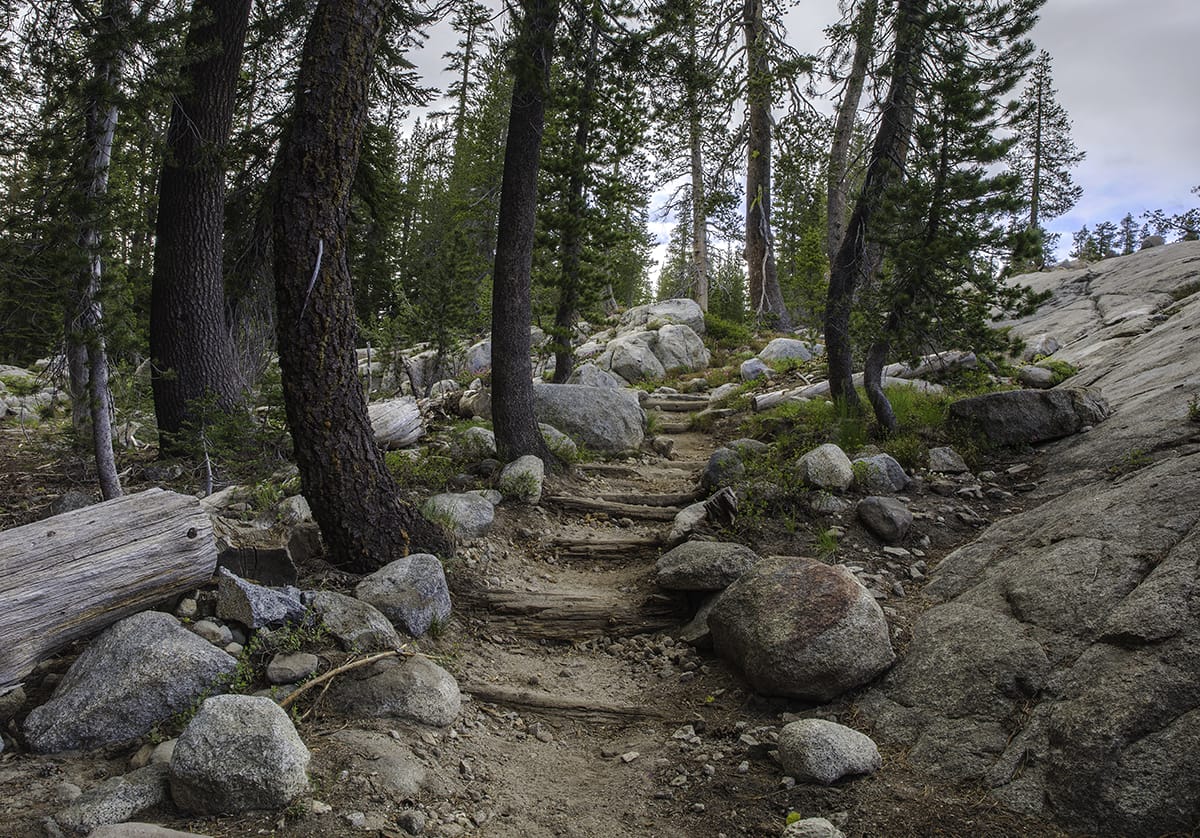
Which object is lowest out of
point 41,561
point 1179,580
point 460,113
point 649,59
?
point 1179,580

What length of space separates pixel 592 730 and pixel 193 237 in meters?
8.22

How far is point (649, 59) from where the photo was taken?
8.35 m

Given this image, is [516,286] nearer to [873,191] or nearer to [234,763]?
[873,191]

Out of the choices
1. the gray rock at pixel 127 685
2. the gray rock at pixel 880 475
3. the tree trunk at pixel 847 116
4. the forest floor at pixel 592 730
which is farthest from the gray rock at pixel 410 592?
the tree trunk at pixel 847 116

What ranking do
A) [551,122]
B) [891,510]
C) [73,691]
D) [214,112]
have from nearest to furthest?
[73,691] < [891,510] < [214,112] < [551,122]

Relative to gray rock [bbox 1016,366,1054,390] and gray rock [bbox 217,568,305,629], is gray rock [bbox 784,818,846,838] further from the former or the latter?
gray rock [bbox 1016,366,1054,390]

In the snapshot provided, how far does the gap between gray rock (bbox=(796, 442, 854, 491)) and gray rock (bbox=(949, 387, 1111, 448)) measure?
171 centimetres

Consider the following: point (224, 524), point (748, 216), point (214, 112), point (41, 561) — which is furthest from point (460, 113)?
point (748, 216)

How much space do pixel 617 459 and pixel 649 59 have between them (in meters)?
5.45

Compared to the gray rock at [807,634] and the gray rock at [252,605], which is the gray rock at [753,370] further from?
the gray rock at [252,605]

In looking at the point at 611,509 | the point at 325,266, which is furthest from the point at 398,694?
the point at 611,509

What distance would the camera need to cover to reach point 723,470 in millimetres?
8211

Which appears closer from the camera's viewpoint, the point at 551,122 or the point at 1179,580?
the point at 1179,580

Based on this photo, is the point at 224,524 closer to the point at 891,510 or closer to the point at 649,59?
the point at 891,510
